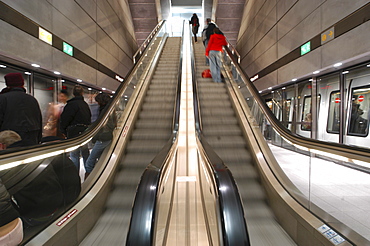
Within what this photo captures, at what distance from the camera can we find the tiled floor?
Answer: 1931mm

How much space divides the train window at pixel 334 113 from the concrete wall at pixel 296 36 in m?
0.95

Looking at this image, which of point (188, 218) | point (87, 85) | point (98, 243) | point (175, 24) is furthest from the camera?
point (175, 24)

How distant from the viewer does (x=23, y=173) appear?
1.82 metres

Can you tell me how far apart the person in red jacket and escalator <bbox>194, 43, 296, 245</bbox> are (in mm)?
310

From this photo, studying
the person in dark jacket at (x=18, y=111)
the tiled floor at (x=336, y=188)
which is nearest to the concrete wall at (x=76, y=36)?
the person in dark jacket at (x=18, y=111)

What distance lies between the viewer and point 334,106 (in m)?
6.73

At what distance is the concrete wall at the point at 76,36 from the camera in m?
4.88

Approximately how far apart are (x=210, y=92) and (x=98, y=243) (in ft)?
Answer: 16.0

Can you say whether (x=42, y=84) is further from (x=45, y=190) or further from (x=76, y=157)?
(x=45, y=190)

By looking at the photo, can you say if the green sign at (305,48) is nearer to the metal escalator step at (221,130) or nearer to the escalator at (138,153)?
the metal escalator step at (221,130)

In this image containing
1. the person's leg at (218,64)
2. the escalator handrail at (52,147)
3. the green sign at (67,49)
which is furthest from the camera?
the person's leg at (218,64)

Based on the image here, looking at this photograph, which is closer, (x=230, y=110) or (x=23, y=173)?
(x=23, y=173)

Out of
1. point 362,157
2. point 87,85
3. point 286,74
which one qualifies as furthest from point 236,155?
point 87,85

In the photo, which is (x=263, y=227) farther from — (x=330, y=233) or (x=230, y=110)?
(x=230, y=110)
